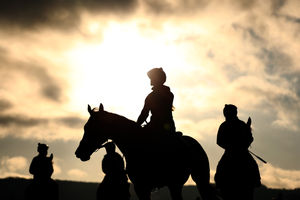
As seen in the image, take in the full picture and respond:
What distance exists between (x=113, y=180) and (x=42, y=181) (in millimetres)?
2758

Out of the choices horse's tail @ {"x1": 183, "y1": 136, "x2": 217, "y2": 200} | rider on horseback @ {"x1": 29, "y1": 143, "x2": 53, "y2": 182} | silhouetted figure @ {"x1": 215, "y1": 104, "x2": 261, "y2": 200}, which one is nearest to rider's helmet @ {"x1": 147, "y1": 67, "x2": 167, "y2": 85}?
horse's tail @ {"x1": 183, "y1": 136, "x2": 217, "y2": 200}

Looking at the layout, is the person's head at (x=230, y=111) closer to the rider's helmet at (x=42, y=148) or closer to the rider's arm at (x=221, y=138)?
the rider's arm at (x=221, y=138)

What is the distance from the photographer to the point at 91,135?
1183cm

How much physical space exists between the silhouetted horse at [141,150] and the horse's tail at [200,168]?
6.7 inches

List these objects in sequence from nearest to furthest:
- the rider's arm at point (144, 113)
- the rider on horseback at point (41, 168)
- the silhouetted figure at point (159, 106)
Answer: the silhouetted figure at point (159, 106) → the rider's arm at point (144, 113) → the rider on horseback at point (41, 168)

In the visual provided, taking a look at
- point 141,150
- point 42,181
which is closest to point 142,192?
point 141,150

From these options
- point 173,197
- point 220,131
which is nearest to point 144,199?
point 173,197

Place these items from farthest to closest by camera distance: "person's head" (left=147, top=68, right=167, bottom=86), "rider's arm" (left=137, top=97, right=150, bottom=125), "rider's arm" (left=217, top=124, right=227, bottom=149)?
"person's head" (left=147, top=68, right=167, bottom=86) < "rider's arm" (left=137, top=97, right=150, bottom=125) < "rider's arm" (left=217, top=124, right=227, bottom=149)

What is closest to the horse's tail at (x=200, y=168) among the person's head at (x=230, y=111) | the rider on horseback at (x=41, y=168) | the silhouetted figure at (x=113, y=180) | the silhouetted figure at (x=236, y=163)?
the silhouetted figure at (x=236, y=163)

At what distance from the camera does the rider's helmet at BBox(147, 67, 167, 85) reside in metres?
12.7

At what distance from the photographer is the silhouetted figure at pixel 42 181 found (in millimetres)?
15430

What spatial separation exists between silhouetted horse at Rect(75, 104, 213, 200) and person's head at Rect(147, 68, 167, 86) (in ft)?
4.93

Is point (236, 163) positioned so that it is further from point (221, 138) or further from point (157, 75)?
point (157, 75)

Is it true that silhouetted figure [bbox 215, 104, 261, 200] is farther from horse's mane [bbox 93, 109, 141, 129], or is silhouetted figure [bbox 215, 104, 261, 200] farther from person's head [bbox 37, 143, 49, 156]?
person's head [bbox 37, 143, 49, 156]
